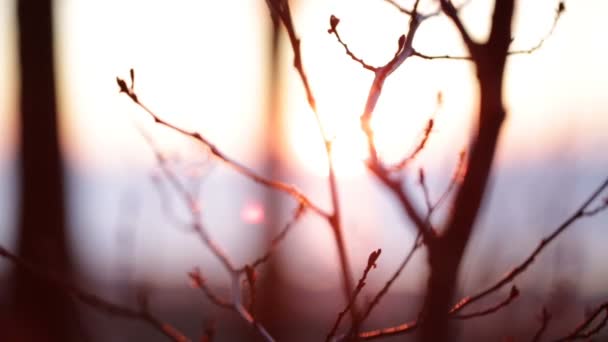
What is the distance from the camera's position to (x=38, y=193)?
4.48 metres

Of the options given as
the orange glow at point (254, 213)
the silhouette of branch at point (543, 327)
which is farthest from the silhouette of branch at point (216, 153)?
the orange glow at point (254, 213)

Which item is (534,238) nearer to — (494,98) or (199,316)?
(494,98)

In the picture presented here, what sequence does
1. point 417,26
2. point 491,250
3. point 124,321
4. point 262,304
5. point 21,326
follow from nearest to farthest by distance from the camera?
point 417,26, point 491,250, point 21,326, point 262,304, point 124,321

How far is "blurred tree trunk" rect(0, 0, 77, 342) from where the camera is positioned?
167 inches

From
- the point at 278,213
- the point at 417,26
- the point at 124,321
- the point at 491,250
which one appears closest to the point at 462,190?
the point at 417,26

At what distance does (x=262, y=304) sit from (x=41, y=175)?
295 cm

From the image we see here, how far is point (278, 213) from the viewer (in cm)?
661

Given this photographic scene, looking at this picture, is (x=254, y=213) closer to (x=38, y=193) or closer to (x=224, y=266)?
(x=38, y=193)

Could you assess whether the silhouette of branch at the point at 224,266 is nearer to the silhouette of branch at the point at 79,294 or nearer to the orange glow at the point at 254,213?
the silhouette of branch at the point at 79,294

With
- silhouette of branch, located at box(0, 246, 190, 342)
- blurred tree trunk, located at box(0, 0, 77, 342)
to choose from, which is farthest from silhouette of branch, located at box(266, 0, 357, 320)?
blurred tree trunk, located at box(0, 0, 77, 342)

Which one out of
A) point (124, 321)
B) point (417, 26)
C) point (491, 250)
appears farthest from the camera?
point (124, 321)

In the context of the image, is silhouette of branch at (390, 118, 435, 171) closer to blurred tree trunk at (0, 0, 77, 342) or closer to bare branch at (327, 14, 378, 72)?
bare branch at (327, 14, 378, 72)

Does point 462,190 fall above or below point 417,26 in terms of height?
below

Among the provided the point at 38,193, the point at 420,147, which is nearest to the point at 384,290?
the point at 420,147
